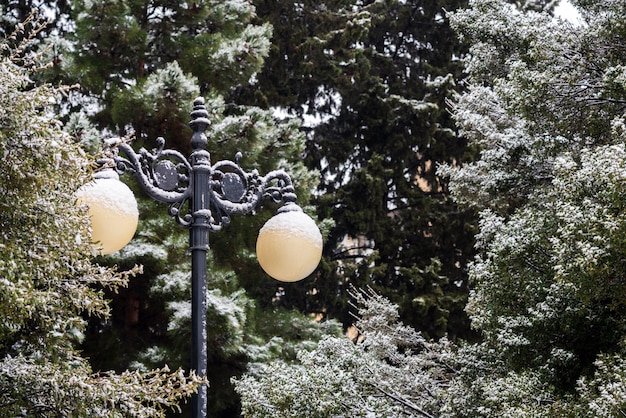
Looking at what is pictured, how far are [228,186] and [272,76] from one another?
38.1 feet

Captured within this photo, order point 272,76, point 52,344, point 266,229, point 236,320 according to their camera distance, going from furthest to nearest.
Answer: point 272,76, point 236,320, point 52,344, point 266,229

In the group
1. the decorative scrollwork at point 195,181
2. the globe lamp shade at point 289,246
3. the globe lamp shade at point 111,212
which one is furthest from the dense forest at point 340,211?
the globe lamp shade at point 289,246

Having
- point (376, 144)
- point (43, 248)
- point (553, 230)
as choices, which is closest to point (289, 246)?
point (43, 248)

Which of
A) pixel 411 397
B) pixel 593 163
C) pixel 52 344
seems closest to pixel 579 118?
pixel 593 163

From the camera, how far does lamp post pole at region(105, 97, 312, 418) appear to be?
162 inches

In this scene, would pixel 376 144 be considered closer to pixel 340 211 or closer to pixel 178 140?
pixel 340 211

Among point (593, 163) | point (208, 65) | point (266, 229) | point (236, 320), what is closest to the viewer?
point (266, 229)

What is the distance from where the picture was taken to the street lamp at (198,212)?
4.04m

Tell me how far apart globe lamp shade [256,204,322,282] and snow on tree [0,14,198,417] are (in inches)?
27.8

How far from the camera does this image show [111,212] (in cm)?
399

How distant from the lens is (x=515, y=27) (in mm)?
9289

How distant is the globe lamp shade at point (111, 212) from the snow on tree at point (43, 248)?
1.19 feet

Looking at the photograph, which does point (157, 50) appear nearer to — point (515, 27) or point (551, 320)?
point (515, 27)

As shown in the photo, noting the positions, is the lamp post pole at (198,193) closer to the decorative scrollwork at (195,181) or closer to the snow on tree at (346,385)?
the decorative scrollwork at (195,181)
